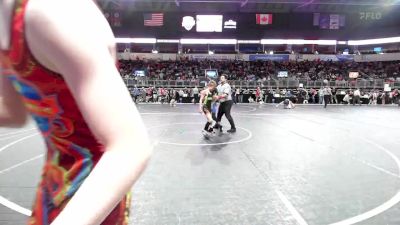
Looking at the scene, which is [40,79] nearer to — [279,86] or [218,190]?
[218,190]

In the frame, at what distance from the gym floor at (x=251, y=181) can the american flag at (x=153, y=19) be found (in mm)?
34419

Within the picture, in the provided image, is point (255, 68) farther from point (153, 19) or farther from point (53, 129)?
Answer: point (53, 129)

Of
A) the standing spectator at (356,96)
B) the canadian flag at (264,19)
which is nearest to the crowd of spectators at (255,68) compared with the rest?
the canadian flag at (264,19)

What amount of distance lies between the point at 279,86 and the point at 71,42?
1372 inches

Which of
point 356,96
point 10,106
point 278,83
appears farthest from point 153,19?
point 10,106

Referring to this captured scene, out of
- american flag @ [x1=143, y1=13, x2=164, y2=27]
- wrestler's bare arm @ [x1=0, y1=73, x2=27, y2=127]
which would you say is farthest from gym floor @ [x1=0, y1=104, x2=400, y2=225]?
american flag @ [x1=143, y1=13, x2=164, y2=27]

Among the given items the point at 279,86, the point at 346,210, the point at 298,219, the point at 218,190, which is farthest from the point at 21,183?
the point at 279,86

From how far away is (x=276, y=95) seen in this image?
Answer: 108 feet

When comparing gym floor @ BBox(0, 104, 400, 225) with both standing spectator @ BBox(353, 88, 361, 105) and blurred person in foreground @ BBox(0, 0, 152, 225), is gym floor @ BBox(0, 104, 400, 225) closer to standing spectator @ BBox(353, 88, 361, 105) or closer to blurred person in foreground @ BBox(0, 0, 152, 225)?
blurred person in foreground @ BBox(0, 0, 152, 225)

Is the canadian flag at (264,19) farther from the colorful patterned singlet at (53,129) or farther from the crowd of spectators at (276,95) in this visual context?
the colorful patterned singlet at (53,129)

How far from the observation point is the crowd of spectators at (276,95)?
31.9 m

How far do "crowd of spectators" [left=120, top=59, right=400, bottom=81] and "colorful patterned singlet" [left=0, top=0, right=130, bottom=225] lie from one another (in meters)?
44.0

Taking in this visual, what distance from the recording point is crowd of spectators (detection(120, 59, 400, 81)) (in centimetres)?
4597

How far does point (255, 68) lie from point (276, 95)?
16043mm
